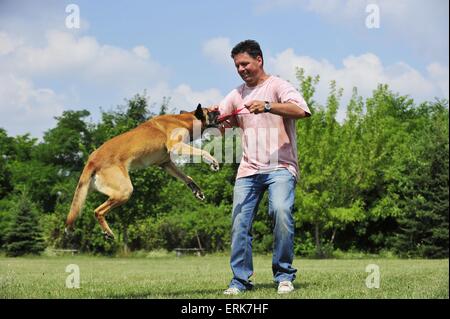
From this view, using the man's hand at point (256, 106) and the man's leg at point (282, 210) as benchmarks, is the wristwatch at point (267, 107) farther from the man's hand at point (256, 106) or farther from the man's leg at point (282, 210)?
the man's leg at point (282, 210)

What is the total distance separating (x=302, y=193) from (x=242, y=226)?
2586 cm

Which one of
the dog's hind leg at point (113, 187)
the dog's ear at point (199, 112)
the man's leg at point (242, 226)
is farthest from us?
the dog's ear at point (199, 112)

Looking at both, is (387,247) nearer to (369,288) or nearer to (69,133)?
(69,133)

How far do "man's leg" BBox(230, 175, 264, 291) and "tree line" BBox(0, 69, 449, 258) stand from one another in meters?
21.7

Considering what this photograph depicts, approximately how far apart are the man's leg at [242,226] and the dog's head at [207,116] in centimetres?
85

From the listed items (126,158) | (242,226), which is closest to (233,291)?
(242,226)

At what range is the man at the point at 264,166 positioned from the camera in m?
6.18

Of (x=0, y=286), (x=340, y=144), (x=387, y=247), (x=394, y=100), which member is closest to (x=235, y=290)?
(x=0, y=286)

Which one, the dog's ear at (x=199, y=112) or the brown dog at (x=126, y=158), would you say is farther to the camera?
the dog's ear at (x=199, y=112)

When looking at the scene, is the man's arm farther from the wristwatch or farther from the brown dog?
the brown dog

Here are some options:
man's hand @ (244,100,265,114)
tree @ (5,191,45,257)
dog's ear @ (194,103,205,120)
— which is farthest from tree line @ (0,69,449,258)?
man's hand @ (244,100,265,114)

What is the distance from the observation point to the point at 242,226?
6.38 m

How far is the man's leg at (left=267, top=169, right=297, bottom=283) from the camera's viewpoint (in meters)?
6.16

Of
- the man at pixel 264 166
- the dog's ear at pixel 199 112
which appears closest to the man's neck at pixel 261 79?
the man at pixel 264 166
